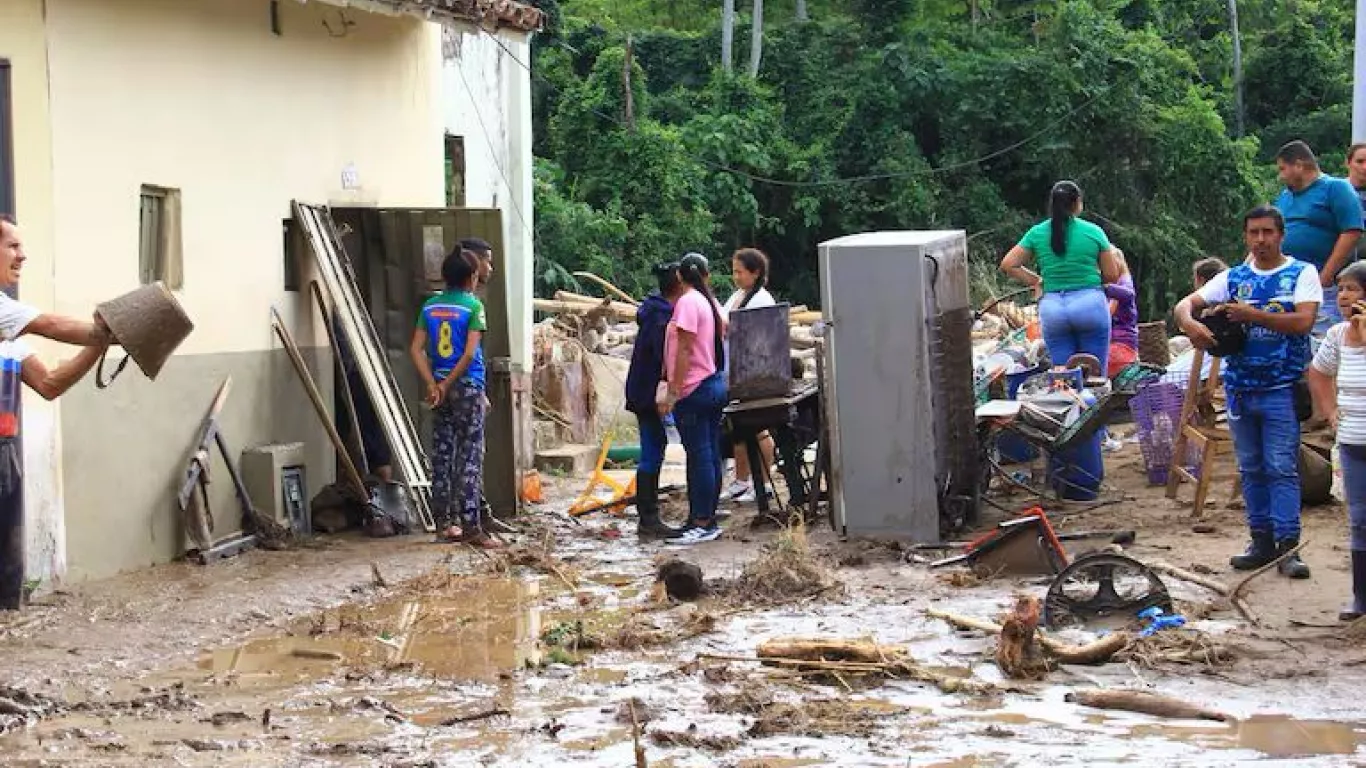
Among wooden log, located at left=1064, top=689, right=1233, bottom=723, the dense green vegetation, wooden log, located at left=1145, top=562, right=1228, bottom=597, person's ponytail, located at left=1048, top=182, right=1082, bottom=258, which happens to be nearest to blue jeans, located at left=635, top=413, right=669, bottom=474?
person's ponytail, located at left=1048, top=182, right=1082, bottom=258

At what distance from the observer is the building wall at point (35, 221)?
9.87 m

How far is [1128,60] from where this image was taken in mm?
35500

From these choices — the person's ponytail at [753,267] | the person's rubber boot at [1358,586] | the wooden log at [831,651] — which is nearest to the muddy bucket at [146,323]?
the wooden log at [831,651]

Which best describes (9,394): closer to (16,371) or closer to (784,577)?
(16,371)

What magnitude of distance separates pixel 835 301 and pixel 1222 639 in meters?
3.86

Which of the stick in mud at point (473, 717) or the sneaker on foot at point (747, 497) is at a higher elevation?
the sneaker on foot at point (747, 497)

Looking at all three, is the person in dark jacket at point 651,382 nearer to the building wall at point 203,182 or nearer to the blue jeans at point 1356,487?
the building wall at point 203,182

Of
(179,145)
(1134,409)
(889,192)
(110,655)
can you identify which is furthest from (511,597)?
(889,192)

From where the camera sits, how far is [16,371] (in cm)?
834

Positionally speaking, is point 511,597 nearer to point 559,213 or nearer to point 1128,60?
point 559,213

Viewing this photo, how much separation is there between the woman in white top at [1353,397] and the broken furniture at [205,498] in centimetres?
651

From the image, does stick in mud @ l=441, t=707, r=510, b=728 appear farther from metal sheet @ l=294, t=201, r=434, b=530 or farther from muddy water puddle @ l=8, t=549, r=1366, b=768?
metal sheet @ l=294, t=201, r=434, b=530

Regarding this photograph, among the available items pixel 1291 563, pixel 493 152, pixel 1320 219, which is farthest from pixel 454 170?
pixel 1291 563

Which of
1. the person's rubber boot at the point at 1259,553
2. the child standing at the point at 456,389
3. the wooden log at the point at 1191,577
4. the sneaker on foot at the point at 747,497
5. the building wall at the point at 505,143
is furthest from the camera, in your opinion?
the building wall at the point at 505,143
